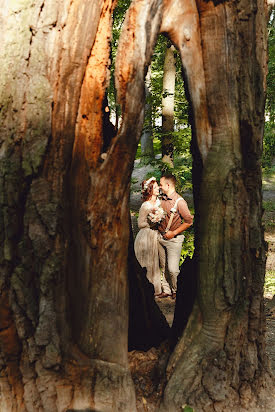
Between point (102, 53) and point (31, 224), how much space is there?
41.3 inches

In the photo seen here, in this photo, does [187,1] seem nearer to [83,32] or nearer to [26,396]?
[83,32]

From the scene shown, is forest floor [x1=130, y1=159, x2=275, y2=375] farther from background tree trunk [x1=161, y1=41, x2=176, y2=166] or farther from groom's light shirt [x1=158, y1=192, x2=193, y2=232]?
groom's light shirt [x1=158, y1=192, x2=193, y2=232]

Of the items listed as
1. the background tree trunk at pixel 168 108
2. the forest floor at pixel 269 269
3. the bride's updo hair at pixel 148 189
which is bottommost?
the forest floor at pixel 269 269

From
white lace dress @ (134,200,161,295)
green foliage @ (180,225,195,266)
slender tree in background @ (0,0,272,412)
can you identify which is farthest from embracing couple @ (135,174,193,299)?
slender tree in background @ (0,0,272,412)

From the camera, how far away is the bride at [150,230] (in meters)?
6.02

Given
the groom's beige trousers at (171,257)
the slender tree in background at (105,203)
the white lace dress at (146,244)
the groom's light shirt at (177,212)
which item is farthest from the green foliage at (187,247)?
the slender tree in background at (105,203)

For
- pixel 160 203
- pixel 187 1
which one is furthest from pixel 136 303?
pixel 160 203

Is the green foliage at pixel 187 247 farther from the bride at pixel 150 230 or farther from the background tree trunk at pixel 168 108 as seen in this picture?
the background tree trunk at pixel 168 108

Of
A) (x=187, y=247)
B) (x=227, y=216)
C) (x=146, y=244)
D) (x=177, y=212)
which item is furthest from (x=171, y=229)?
(x=227, y=216)

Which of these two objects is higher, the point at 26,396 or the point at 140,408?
the point at 26,396

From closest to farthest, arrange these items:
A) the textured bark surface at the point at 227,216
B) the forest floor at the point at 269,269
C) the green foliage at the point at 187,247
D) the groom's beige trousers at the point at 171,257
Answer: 1. the textured bark surface at the point at 227,216
2. the forest floor at the point at 269,269
3. the groom's beige trousers at the point at 171,257
4. the green foliage at the point at 187,247

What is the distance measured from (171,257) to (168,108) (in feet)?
13.6

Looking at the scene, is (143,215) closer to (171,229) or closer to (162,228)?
(162,228)

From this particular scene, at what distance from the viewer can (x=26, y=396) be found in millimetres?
2137
